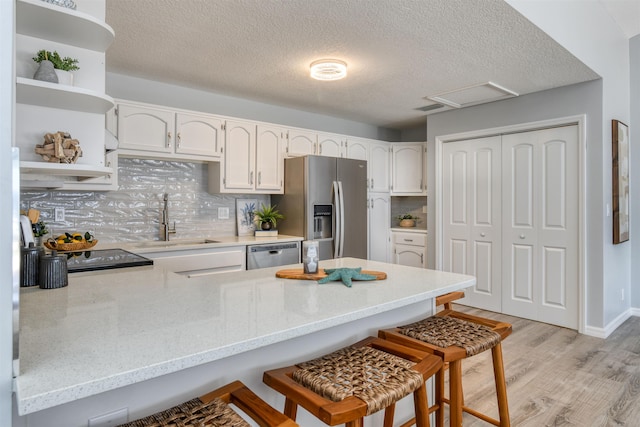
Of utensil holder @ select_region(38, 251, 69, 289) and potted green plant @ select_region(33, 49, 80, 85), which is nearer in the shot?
utensil holder @ select_region(38, 251, 69, 289)

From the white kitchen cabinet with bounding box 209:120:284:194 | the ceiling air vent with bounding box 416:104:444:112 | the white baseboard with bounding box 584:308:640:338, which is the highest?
the ceiling air vent with bounding box 416:104:444:112

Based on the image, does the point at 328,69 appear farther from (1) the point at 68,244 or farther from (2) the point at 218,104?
(1) the point at 68,244

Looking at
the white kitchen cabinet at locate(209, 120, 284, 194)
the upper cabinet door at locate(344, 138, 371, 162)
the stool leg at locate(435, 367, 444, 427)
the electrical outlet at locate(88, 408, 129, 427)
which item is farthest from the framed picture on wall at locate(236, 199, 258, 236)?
the electrical outlet at locate(88, 408, 129, 427)

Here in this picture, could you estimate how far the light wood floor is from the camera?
2.20 meters

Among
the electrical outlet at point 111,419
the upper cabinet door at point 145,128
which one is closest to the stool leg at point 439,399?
the electrical outlet at point 111,419

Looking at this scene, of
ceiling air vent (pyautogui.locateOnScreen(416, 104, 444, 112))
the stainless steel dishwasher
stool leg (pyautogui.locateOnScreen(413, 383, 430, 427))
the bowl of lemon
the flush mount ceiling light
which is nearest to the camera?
stool leg (pyautogui.locateOnScreen(413, 383, 430, 427))

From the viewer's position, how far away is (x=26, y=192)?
2.99m

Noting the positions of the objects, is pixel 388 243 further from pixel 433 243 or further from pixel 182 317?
pixel 182 317

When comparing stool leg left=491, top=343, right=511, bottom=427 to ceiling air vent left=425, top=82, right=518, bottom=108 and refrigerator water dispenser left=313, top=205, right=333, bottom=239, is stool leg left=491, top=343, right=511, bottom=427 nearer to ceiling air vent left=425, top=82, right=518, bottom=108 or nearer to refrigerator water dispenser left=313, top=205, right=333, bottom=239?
refrigerator water dispenser left=313, top=205, right=333, bottom=239

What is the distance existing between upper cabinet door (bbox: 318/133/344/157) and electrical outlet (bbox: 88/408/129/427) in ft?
12.0

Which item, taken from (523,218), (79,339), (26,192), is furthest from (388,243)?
(79,339)

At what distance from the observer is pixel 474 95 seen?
12.6 feet

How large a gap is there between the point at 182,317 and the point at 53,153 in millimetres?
1149

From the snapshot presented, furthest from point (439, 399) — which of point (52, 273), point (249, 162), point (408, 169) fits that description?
point (408, 169)
